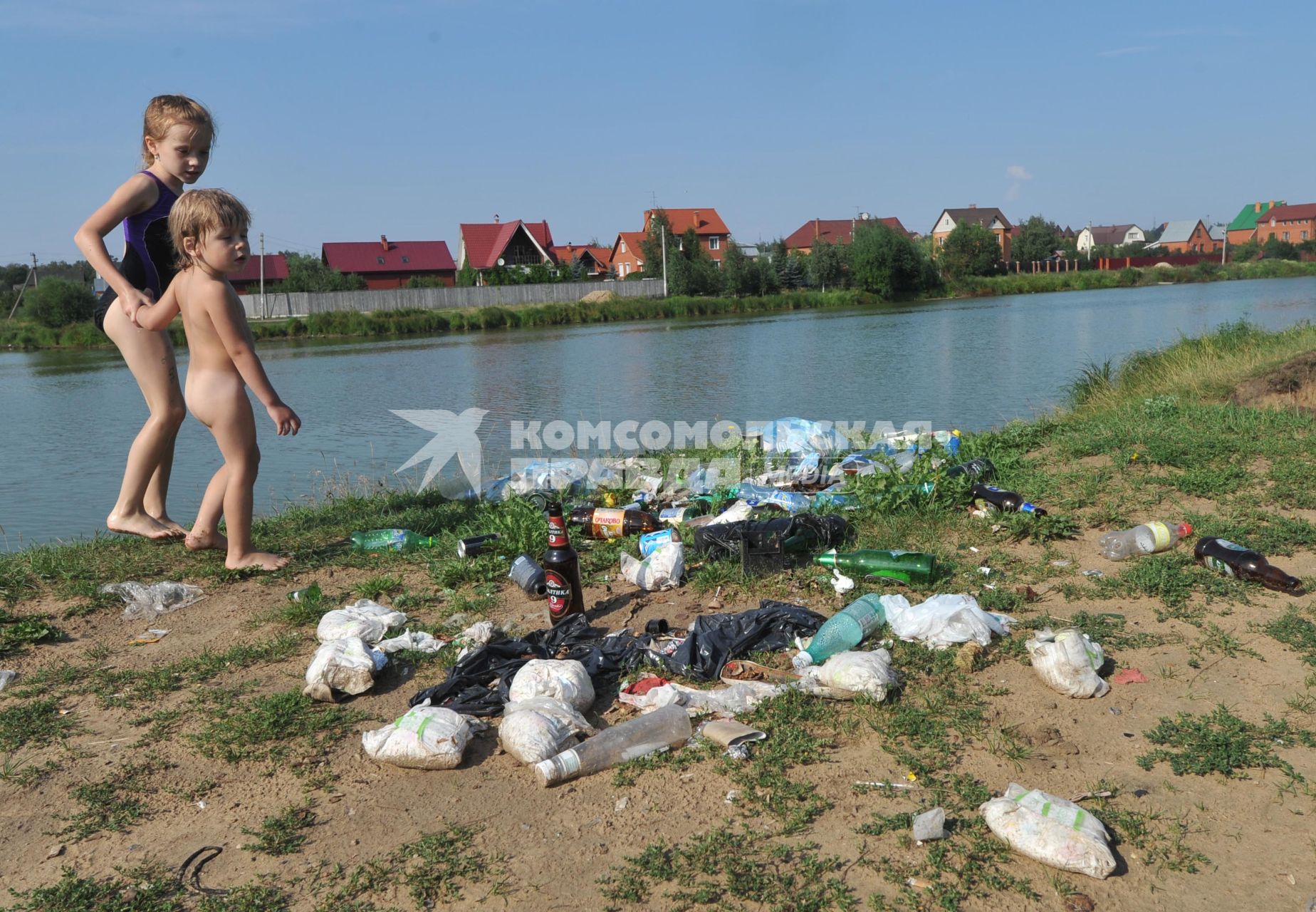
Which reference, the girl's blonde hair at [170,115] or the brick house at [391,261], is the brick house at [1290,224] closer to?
the brick house at [391,261]

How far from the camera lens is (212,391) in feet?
14.6

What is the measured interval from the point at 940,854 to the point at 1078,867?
0.32 metres

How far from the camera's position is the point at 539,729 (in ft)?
9.45

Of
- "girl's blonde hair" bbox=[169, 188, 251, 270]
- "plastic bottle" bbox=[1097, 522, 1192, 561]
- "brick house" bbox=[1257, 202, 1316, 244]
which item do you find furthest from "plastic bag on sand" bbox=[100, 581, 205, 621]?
"brick house" bbox=[1257, 202, 1316, 244]

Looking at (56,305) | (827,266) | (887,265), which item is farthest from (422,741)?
(827,266)

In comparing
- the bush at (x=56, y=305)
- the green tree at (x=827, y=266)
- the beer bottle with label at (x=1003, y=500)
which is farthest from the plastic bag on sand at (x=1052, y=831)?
the green tree at (x=827, y=266)

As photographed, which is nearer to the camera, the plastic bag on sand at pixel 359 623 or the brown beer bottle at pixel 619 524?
the plastic bag on sand at pixel 359 623

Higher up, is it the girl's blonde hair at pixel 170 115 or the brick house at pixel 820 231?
the brick house at pixel 820 231

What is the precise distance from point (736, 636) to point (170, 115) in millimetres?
3881

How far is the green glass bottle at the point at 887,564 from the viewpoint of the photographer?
420 cm

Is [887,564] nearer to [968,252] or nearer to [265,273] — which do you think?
[265,273]

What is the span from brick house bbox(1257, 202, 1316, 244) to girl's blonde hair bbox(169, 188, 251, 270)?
452 feet

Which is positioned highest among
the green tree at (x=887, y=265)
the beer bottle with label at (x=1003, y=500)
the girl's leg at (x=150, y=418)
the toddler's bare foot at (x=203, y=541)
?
the green tree at (x=887, y=265)

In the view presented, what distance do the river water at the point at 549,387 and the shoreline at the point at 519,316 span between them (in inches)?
188
